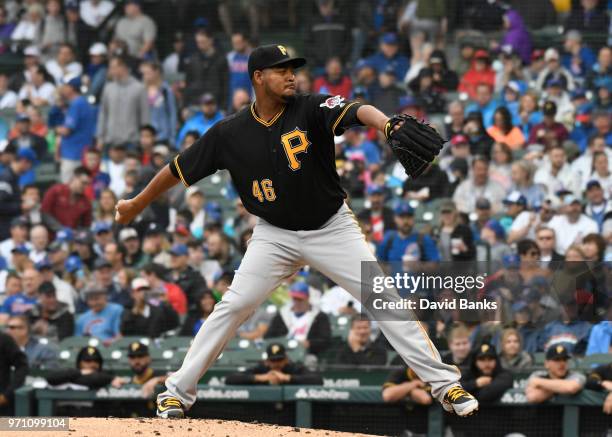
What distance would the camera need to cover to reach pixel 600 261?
883 centimetres

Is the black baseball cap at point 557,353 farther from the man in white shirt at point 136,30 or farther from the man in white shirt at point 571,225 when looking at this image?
the man in white shirt at point 136,30

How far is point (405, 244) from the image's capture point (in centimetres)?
978

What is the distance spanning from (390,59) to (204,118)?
2049 millimetres

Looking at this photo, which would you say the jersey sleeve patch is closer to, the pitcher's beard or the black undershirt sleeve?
the pitcher's beard

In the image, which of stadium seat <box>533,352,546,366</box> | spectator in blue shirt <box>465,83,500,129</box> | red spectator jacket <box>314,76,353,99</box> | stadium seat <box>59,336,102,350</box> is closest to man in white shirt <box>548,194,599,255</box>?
stadium seat <box>533,352,546,366</box>

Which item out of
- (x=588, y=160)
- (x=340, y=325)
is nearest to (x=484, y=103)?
(x=588, y=160)

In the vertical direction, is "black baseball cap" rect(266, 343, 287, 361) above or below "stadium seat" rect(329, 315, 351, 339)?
below

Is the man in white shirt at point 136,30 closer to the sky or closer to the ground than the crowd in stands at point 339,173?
closer to the sky

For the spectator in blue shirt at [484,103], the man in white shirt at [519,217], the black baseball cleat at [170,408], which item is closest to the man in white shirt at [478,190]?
the man in white shirt at [519,217]

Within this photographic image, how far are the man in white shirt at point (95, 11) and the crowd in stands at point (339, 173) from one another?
2 cm

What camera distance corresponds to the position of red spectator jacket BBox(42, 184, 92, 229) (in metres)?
11.4

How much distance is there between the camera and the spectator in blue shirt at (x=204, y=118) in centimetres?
1223

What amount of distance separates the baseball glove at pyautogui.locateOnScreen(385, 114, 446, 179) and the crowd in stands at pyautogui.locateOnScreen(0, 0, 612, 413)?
2.91m

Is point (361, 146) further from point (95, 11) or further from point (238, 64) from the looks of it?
point (95, 11)
